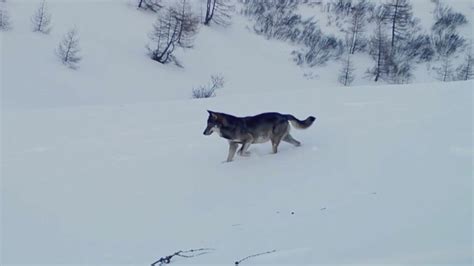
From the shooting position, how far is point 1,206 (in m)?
5.40

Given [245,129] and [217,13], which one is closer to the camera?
[245,129]

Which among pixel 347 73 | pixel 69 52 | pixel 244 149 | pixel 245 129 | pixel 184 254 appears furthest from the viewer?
pixel 347 73

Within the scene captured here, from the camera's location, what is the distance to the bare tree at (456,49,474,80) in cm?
2617

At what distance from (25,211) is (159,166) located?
76.5 inches

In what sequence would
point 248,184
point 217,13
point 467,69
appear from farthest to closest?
point 217,13 < point 467,69 < point 248,184

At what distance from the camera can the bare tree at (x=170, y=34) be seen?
83.9 ft

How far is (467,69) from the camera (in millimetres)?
26797

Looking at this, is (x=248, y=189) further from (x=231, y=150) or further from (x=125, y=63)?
(x=125, y=63)

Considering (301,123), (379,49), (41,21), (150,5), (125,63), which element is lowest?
(125,63)

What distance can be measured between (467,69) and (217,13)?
15.4 meters

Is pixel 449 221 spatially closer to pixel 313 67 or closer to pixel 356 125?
pixel 356 125

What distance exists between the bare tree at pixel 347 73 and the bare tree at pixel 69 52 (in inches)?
558

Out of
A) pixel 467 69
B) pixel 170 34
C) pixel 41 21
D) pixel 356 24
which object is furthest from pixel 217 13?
pixel 467 69

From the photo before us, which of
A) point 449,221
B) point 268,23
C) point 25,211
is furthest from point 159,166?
point 268,23
